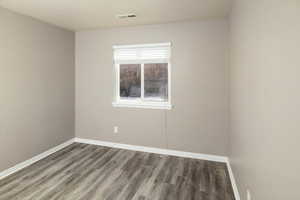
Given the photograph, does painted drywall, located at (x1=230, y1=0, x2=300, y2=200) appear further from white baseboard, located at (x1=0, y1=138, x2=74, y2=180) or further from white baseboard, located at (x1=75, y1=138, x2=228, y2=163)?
white baseboard, located at (x1=0, y1=138, x2=74, y2=180)

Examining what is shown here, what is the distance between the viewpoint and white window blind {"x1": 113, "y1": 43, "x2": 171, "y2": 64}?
3.30 metres

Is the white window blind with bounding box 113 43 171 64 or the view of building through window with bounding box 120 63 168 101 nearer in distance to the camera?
the white window blind with bounding box 113 43 171 64

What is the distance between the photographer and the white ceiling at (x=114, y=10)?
94.1 inches

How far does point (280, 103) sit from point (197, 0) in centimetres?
199

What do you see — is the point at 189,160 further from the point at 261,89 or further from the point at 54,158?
the point at 54,158

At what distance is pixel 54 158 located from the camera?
317 centimetres

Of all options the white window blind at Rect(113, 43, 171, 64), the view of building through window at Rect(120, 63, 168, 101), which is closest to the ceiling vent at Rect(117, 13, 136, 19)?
the white window blind at Rect(113, 43, 171, 64)

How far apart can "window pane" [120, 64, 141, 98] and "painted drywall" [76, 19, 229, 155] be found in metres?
0.24

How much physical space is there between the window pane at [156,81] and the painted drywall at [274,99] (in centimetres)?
203

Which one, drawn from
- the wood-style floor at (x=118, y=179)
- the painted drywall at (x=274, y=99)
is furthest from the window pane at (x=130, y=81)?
the painted drywall at (x=274, y=99)

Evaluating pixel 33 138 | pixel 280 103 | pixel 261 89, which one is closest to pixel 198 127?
pixel 261 89

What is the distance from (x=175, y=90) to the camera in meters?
3.27

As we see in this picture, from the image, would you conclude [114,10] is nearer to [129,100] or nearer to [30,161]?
[129,100]

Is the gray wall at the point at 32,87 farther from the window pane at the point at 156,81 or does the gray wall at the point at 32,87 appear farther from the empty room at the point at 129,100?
the window pane at the point at 156,81
